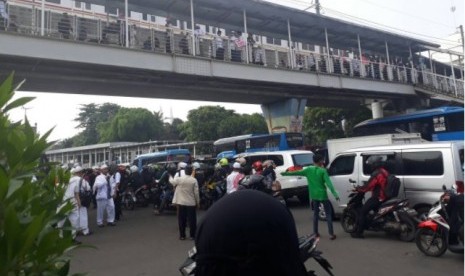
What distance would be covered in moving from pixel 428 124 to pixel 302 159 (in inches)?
406

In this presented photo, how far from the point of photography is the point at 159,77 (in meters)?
15.0

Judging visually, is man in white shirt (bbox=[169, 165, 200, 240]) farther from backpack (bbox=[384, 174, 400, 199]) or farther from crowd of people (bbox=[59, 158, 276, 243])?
backpack (bbox=[384, 174, 400, 199])

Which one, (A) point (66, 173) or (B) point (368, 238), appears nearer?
(A) point (66, 173)

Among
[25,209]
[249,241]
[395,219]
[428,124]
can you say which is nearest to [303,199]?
[395,219]

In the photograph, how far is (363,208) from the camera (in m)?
6.58

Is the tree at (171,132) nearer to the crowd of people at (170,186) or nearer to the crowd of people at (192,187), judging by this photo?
the crowd of people at (170,186)

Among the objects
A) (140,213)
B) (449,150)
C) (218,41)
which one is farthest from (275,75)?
(449,150)

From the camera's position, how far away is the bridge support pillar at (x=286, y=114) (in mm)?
20734

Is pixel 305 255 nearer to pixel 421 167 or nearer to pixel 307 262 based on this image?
pixel 307 262

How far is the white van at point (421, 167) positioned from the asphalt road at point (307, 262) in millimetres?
936

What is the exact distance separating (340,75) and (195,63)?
830 centimetres

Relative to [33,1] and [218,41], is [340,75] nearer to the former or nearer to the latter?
[218,41]

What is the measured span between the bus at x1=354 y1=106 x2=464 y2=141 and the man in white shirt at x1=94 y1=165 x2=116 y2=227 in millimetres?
13912

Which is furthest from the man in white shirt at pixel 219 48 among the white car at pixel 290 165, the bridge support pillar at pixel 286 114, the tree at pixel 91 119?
the tree at pixel 91 119
